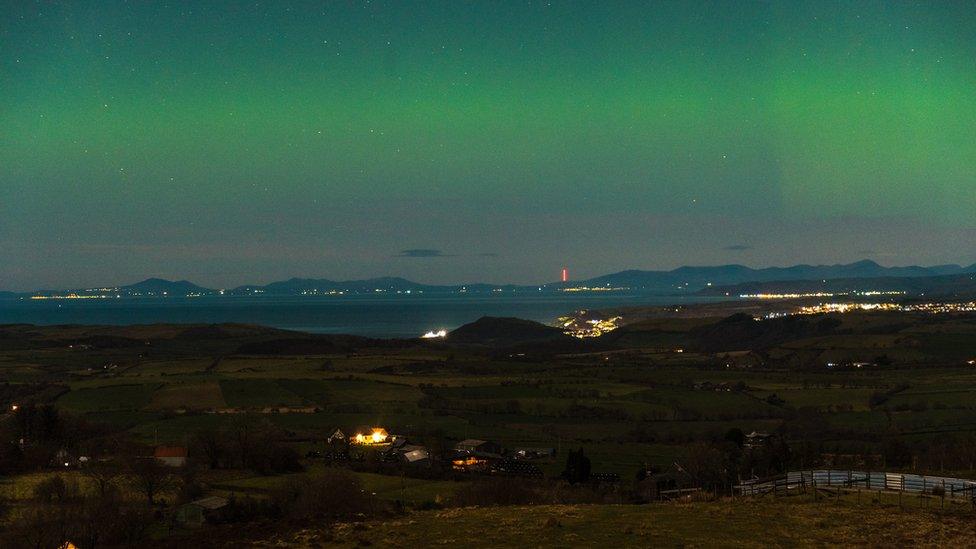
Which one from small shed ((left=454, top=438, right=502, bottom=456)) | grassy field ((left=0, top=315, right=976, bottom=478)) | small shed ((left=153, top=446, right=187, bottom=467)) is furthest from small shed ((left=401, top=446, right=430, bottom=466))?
small shed ((left=153, top=446, right=187, bottom=467))

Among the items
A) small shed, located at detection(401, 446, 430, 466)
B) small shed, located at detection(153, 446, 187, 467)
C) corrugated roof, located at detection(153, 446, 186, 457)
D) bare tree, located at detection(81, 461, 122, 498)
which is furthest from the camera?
small shed, located at detection(401, 446, 430, 466)

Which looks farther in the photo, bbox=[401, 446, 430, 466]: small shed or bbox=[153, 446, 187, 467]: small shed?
bbox=[401, 446, 430, 466]: small shed

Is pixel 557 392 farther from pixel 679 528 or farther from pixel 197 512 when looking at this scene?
pixel 679 528

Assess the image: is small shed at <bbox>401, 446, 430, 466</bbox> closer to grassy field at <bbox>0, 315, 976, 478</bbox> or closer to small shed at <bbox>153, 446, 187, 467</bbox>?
grassy field at <bbox>0, 315, 976, 478</bbox>

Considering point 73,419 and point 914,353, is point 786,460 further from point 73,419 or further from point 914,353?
point 914,353

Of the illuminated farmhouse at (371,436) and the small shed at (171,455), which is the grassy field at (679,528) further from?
the illuminated farmhouse at (371,436)

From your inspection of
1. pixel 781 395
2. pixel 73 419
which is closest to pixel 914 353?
pixel 781 395

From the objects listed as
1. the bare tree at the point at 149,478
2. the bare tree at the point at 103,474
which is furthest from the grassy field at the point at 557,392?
the bare tree at the point at 149,478

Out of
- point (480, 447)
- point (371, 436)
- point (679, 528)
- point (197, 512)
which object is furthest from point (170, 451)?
point (679, 528)
